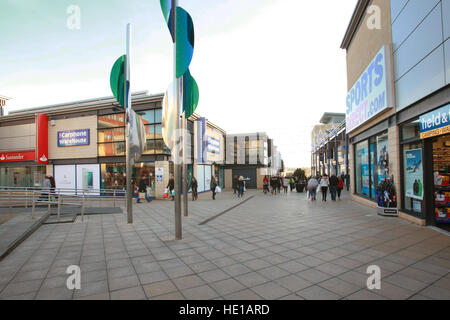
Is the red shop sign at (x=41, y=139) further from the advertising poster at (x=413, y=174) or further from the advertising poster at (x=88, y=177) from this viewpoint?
the advertising poster at (x=413, y=174)

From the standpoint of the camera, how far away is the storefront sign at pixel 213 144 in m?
23.7

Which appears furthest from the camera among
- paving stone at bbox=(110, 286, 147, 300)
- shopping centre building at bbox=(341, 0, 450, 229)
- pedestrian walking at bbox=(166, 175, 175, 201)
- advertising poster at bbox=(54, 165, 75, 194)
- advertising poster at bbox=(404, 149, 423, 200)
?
advertising poster at bbox=(54, 165, 75, 194)

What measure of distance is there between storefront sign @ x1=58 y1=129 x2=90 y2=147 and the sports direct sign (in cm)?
1954

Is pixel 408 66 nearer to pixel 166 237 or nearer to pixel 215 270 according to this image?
pixel 215 270

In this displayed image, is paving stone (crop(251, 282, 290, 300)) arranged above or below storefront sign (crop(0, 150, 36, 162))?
below

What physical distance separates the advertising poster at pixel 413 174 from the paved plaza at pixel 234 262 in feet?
4.19

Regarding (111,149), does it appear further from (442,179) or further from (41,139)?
(442,179)

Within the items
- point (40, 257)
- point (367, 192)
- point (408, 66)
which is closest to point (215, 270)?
point (40, 257)

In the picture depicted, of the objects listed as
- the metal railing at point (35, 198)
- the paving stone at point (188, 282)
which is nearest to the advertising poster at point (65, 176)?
the metal railing at point (35, 198)

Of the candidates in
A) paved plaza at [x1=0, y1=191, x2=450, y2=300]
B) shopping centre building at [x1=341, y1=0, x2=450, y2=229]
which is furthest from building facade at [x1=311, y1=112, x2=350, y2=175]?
paved plaza at [x1=0, y1=191, x2=450, y2=300]

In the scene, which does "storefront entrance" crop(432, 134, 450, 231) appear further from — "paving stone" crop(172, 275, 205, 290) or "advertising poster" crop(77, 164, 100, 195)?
"advertising poster" crop(77, 164, 100, 195)

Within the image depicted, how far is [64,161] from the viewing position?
19.8 meters

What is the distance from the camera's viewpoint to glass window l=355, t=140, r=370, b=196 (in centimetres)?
1217
